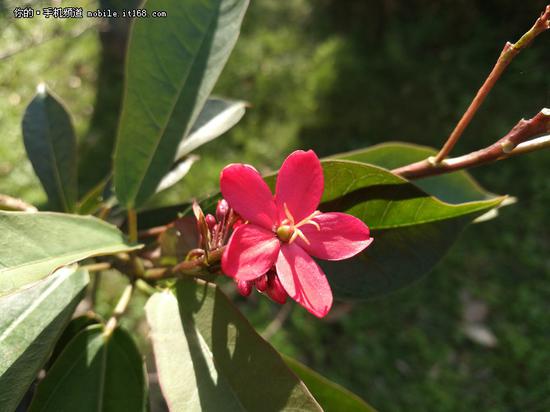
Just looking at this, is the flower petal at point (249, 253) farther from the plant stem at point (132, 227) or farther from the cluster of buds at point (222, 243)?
the plant stem at point (132, 227)

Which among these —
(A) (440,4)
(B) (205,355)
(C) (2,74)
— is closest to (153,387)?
(B) (205,355)

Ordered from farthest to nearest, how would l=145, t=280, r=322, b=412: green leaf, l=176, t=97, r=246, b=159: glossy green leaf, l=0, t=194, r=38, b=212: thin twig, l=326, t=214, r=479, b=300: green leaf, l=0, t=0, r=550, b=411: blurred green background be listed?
l=0, t=0, r=550, b=411: blurred green background, l=176, t=97, r=246, b=159: glossy green leaf, l=0, t=194, r=38, b=212: thin twig, l=326, t=214, r=479, b=300: green leaf, l=145, t=280, r=322, b=412: green leaf

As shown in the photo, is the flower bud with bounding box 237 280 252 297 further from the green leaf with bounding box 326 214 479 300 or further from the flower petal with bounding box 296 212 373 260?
the green leaf with bounding box 326 214 479 300

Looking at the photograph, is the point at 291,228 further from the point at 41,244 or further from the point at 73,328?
the point at 73,328

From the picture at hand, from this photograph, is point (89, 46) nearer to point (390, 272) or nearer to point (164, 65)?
point (164, 65)

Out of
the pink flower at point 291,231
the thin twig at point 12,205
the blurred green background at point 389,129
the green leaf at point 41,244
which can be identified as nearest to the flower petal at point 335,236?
the pink flower at point 291,231

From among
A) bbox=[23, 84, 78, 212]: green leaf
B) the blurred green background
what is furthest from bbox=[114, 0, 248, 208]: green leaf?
the blurred green background
